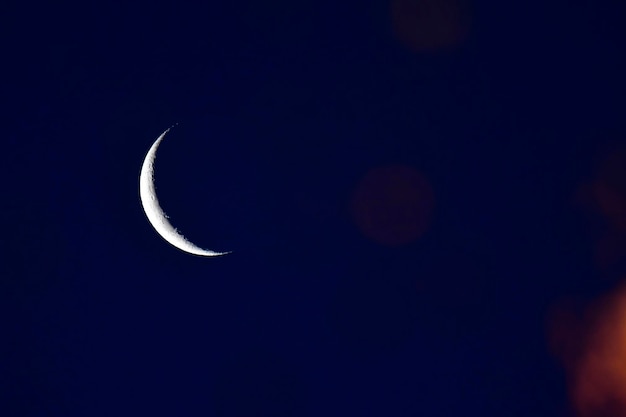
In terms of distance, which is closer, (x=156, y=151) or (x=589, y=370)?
(x=156, y=151)

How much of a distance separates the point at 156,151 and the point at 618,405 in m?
3.93

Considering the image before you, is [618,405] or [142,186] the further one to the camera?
[618,405]

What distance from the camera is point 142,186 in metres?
2.61

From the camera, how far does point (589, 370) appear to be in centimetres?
287

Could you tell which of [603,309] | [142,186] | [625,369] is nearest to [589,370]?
[625,369]

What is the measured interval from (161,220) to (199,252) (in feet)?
1.14

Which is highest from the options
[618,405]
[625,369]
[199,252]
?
[199,252]

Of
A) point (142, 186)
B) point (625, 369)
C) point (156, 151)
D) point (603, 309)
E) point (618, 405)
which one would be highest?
point (156, 151)

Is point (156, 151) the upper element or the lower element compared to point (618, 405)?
upper

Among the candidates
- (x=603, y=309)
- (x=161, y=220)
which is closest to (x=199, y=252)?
(x=161, y=220)

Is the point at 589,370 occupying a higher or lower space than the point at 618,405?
higher

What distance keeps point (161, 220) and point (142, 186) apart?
0.88ft

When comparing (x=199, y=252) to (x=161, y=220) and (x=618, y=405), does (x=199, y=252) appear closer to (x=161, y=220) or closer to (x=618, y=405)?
(x=161, y=220)

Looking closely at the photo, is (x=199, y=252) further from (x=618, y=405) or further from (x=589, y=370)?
(x=618, y=405)
